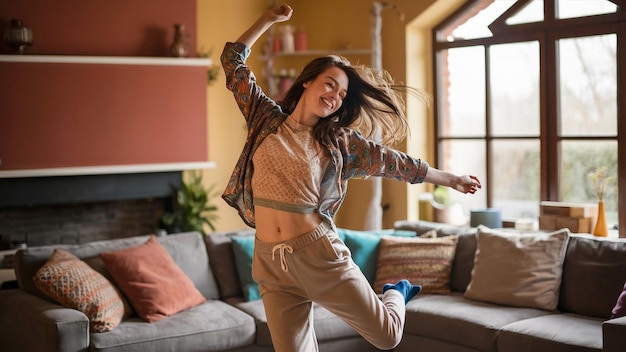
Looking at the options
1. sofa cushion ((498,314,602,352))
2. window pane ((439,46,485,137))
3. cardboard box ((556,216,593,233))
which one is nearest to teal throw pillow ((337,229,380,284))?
sofa cushion ((498,314,602,352))

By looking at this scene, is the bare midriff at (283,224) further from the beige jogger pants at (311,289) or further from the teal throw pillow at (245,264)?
the teal throw pillow at (245,264)

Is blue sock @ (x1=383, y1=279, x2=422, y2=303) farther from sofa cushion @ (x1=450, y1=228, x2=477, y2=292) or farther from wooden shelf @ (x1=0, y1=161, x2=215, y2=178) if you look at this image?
wooden shelf @ (x1=0, y1=161, x2=215, y2=178)

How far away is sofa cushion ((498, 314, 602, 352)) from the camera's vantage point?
3.67m

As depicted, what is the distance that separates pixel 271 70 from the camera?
7.06 m

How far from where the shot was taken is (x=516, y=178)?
5969mm

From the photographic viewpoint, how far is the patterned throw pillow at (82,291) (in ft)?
13.2

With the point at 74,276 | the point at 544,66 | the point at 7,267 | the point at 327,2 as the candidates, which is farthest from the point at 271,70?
the point at 74,276

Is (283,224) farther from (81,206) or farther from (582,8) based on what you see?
(81,206)

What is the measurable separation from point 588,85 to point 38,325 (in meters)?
3.76

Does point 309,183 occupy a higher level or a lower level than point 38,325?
higher

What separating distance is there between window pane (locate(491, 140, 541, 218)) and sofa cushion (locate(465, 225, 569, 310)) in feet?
4.44

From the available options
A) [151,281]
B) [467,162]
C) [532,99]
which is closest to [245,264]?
[151,281]

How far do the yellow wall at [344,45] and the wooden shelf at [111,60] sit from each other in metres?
0.49

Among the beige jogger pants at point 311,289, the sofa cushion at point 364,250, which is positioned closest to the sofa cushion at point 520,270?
the sofa cushion at point 364,250
